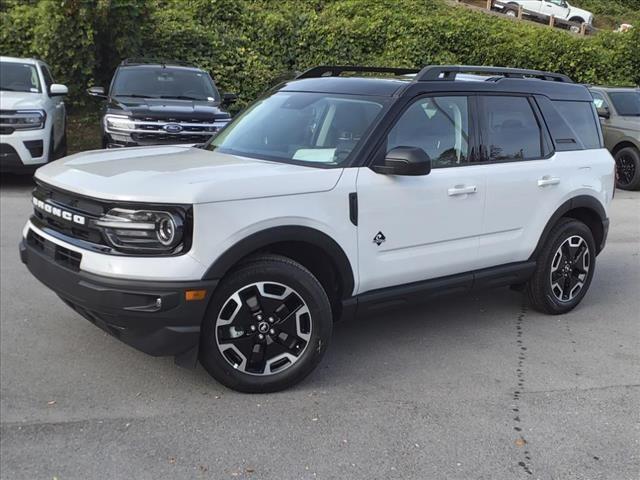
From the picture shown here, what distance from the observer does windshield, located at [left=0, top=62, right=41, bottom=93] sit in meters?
10.2

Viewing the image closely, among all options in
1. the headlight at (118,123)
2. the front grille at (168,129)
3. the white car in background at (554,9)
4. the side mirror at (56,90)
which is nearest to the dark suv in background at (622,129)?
the front grille at (168,129)

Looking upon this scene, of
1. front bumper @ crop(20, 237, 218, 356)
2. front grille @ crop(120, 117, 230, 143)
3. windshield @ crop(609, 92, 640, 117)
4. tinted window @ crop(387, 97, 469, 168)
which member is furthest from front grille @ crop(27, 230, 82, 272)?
windshield @ crop(609, 92, 640, 117)

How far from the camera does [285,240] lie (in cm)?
362

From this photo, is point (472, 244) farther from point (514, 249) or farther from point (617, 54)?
point (617, 54)

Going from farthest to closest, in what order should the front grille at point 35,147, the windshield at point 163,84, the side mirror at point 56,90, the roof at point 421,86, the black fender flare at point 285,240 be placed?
the windshield at point 163,84
the side mirror at point 56,90
the front grille at point 35,147
the roof at point 421,86
the black fender flare at point 285,240

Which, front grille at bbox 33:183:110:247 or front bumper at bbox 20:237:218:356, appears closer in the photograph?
front bumper at bbox 20:237:218:356

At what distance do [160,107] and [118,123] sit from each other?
63 centimetres

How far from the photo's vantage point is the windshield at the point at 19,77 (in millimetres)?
10156

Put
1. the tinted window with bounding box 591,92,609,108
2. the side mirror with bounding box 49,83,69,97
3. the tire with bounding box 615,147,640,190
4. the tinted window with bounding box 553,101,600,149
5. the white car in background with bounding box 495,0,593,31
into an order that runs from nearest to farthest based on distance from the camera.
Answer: the tinted window with bounding box 553,101,600,149 → the side mirror with bounding box 49,83,69,97 → the tire with bounding box 615,147,640,190 → the tinted window with bounding box 591,92,609,108 → the white car in background with bounding box 495,0,593,31

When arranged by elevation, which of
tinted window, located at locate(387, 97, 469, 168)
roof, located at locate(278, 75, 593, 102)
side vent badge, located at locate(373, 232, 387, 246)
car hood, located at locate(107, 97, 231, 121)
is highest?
roof, located at locate(278, 75, 593, 102)

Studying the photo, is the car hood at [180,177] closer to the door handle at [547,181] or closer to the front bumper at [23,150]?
the door handle at [547,181]

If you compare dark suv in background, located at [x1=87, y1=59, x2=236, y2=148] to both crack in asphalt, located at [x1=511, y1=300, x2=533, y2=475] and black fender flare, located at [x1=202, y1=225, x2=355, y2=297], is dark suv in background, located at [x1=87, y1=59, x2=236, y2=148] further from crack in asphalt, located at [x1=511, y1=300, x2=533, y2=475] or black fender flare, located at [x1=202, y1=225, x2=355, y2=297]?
black fender flare, located at [x1=202, y1=225, x2=355, y2=297]

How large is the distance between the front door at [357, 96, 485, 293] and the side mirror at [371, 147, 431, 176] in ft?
0.38

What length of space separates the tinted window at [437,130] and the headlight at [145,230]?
57.8 inches
